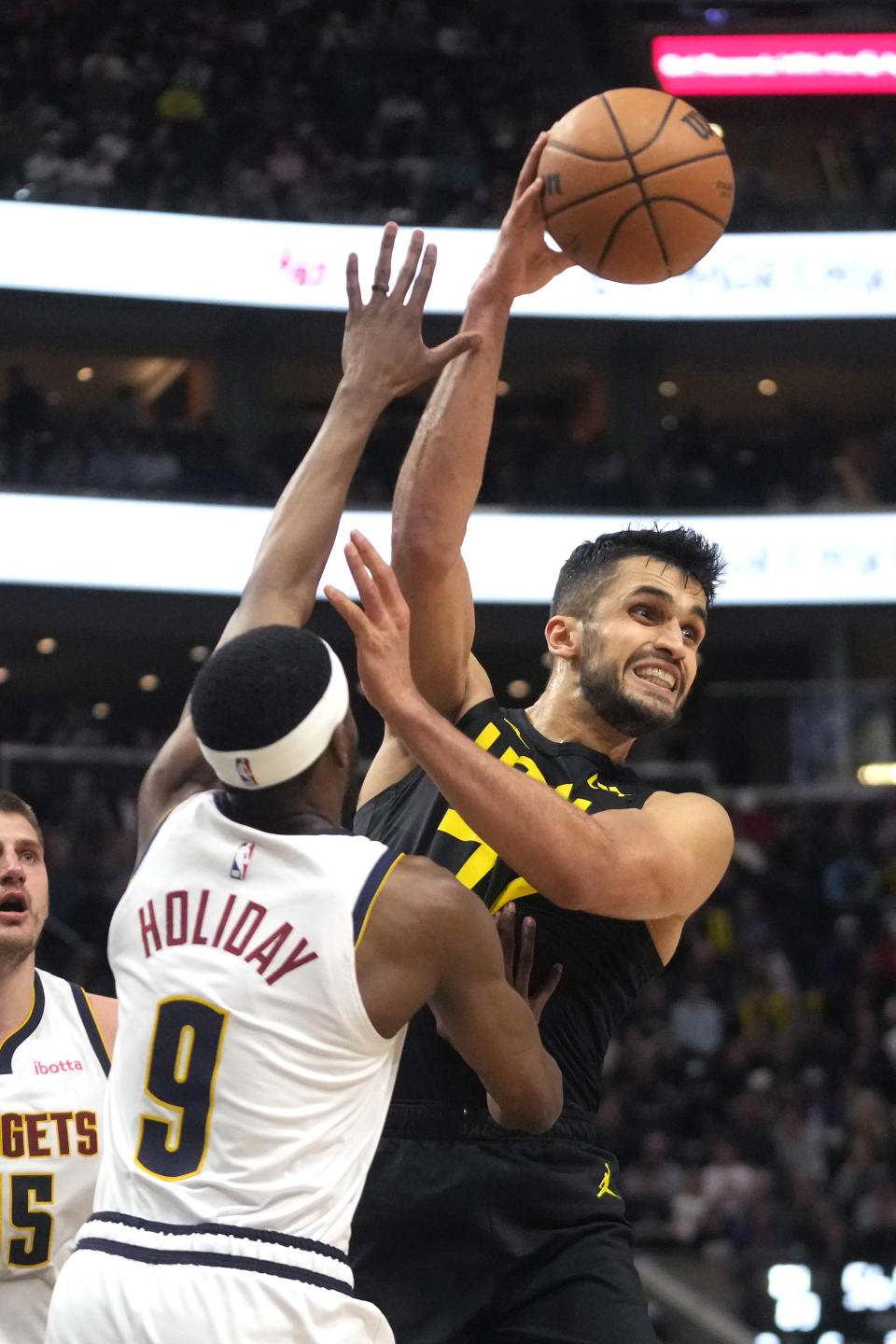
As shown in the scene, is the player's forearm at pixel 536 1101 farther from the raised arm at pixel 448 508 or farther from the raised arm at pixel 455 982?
the raised arm at pixel 448 508

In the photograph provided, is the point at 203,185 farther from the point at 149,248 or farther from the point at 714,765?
the point at 714,765

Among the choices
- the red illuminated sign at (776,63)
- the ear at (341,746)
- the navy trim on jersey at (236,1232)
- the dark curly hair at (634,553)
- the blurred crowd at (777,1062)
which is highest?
the red illuminated sign at (776,63)

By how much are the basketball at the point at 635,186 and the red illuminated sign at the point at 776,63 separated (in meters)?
19.4

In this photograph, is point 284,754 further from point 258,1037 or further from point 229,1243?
point 229,1243

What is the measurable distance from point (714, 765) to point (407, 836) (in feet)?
48.2

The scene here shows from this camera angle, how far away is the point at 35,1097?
14.4 ft

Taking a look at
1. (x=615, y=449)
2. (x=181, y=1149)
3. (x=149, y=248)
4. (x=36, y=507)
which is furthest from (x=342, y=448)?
(x=615, y=449)

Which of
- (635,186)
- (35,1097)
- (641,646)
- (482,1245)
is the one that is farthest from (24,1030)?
(635,186)

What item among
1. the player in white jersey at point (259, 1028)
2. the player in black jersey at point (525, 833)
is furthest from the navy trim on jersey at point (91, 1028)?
the player in white jersey at point (259, 1028)

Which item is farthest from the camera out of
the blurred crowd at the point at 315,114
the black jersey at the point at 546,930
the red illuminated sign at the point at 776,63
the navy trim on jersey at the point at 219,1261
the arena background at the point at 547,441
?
the red illuminated sign at the point at 776,63

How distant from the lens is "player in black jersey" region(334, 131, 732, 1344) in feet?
11.0

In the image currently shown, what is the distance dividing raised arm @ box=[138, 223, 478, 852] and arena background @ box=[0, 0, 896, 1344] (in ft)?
32.0

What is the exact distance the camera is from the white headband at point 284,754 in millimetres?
2740

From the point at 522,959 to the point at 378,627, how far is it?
2.35 ft
